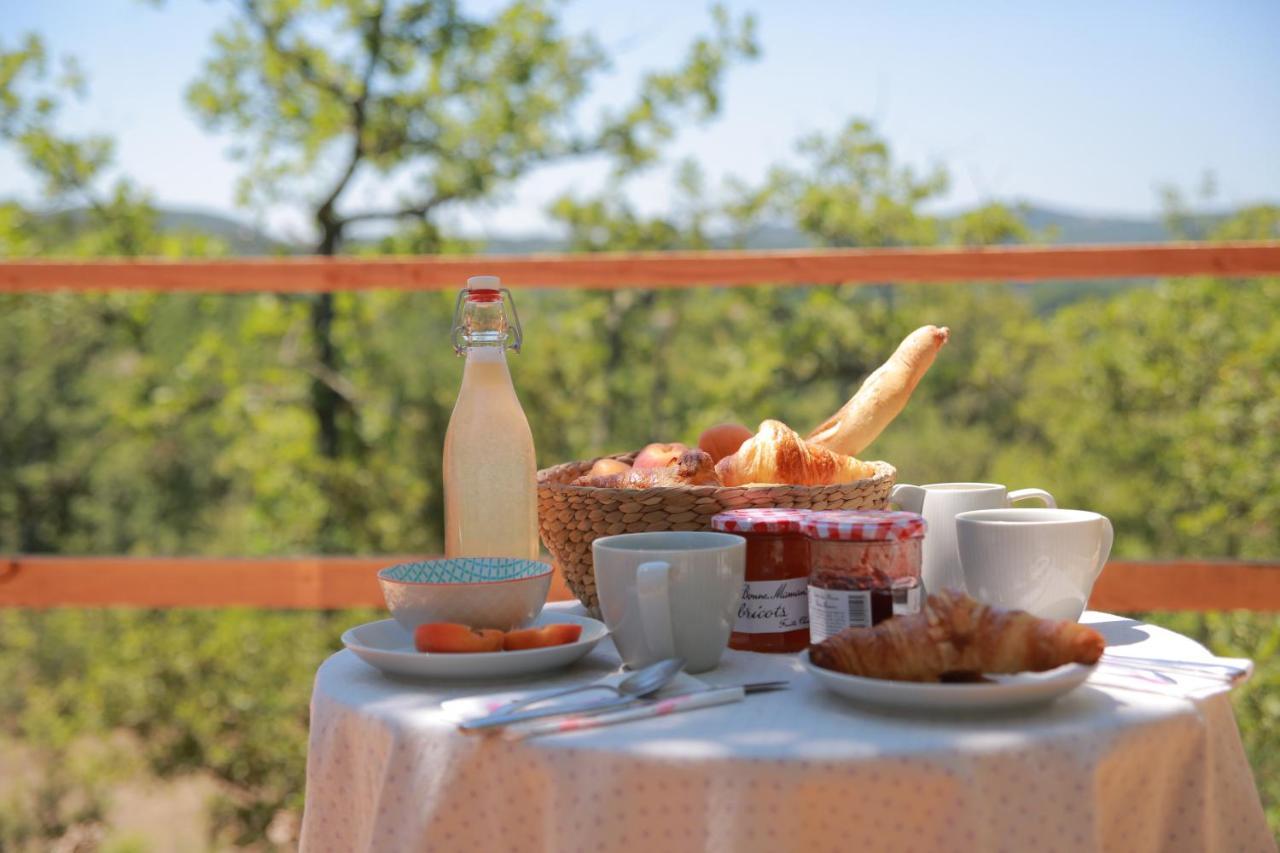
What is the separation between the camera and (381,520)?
205 inches

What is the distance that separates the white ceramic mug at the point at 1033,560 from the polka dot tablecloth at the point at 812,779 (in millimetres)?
122

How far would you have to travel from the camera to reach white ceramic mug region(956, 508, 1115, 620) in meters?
0.92

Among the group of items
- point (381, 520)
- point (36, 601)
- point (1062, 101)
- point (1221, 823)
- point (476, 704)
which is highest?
point (1062, 101)

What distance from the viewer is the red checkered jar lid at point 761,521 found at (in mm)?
913

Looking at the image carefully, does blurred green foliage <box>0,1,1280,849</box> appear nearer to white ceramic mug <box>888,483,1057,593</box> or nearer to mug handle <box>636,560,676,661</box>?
white ceramic mug <box>888,483,1057,593</box>

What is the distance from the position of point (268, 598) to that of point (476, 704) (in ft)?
5.09

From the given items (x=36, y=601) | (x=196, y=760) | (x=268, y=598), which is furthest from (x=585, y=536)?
(x=196, y=760)

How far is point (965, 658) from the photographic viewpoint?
747mm

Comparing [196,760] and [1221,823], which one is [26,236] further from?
[1221,823]

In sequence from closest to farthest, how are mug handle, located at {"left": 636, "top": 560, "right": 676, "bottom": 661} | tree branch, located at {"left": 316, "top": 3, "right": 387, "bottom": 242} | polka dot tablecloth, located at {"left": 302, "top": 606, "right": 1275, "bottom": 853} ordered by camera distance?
polka dot tablecloth, located at {"left": 302, "top": 606, "right": 1275, "bottom": 853}
mug handle, located at {"left": 636, "top": 560, "right": 676, "bottom": 661}
tree branch, located at {"left": 316, "top": 3, "right": 387, "bottom": 242}

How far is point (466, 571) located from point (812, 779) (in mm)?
374

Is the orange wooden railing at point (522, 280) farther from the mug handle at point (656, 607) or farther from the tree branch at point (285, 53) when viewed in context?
the tree branch at point (285, 53)

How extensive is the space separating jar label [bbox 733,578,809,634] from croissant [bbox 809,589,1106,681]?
17 centimetres

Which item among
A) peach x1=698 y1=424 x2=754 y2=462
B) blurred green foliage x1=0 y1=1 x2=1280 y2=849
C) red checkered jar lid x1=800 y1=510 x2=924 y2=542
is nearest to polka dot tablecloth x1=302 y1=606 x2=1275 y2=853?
red checkered jar lid x1=800 y1=510 x2=924 y2=542
